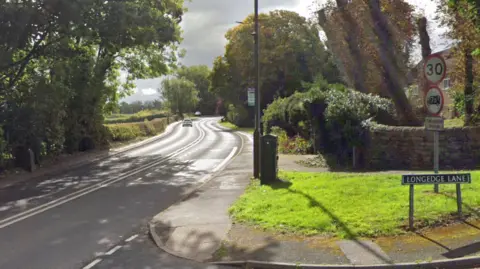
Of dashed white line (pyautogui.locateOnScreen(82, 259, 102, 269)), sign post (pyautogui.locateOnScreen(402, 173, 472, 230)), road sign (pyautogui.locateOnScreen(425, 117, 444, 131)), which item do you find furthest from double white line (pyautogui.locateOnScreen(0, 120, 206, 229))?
road sign (pyautogui.locateOnScreen(425, 117, 444, 131))

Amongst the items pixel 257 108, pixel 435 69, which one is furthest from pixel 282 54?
pixel 435 69

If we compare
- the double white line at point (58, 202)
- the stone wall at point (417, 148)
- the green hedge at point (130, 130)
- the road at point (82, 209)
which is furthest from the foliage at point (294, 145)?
the green hedge at point (130, 130)

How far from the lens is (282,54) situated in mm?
55688

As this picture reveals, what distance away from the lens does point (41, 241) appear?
28.4ft

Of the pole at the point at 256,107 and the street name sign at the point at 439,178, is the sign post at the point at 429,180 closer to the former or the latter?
the street name sign at the point at 439,178

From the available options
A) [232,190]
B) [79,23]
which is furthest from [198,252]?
[79,23]

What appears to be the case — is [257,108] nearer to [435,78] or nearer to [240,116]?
[435,78]

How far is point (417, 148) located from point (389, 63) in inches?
189

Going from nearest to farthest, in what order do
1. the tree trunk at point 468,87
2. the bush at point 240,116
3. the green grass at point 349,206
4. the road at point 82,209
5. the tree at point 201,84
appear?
the green grass at point 349,206, the road at point 82,209, the tree trunk at point 468,87, the bush at point 240,116, the tree at point 201,84

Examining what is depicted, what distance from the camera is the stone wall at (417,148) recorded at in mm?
14609

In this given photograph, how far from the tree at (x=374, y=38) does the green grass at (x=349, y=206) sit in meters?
8.44

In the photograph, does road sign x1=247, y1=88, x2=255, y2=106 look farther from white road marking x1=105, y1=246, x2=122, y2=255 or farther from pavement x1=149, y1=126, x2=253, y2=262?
white road marking x1=105, y1=246, x2=122, y2=255

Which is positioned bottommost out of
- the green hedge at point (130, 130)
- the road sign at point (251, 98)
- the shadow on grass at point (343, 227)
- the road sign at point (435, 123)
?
the shadow on grass at point (343, 227)

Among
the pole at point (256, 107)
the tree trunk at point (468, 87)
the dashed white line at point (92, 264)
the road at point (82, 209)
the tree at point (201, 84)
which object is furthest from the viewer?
the tree at point (201, 84)
